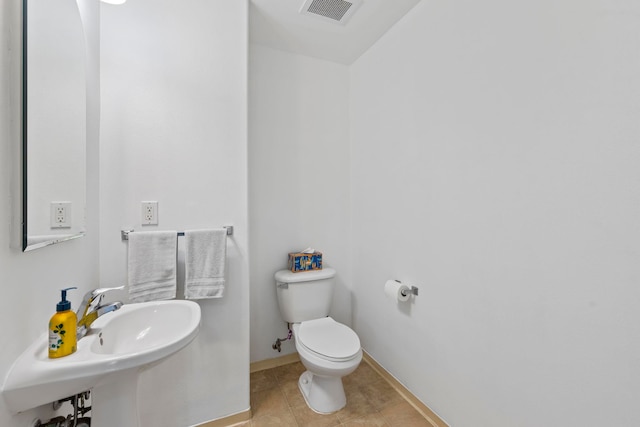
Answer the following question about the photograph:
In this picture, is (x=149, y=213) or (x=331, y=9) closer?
(x=149, y=213)

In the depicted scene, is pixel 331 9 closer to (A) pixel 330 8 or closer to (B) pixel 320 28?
(A) pixel 330 8

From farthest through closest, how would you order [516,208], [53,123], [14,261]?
[516,208] < [53,123] < [14,261]

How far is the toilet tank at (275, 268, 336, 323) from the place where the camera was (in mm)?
1835

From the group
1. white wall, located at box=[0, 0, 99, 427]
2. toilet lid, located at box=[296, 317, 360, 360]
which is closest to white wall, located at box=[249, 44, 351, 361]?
toilet lid, located at box=[296, 317, 360, 360]

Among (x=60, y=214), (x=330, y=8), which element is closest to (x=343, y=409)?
(x=60, y=214)

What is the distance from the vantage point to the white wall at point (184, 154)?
1.31m

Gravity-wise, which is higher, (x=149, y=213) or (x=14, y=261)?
(x=149, y=213)

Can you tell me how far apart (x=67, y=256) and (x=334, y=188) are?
1678mm

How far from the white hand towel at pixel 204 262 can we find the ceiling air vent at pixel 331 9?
1434 mm

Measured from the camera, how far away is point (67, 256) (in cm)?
99

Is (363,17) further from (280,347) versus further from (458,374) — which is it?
(280,347)

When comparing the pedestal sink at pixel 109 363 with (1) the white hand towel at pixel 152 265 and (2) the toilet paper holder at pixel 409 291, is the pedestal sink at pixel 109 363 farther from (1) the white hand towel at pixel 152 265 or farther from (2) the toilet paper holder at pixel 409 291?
(2) the toilet paper holder at pixel 409 291

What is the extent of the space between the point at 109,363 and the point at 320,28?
2.07 metres

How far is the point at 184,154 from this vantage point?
1.41 metres
